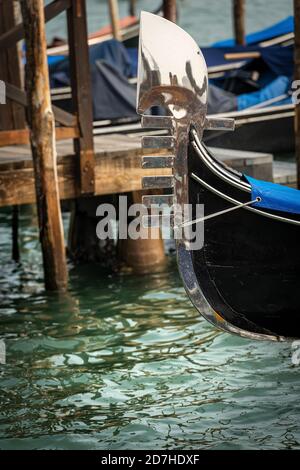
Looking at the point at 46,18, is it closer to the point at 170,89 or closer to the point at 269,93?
the point at 170,89

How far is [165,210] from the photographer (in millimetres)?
9883

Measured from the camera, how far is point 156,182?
16.2 ft

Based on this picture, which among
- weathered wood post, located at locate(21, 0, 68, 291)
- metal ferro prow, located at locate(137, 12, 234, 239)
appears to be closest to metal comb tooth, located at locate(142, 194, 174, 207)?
metal ferro prow, located at locate(137, 12, 234, 239)

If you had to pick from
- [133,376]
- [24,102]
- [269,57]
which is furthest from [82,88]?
[269,57]

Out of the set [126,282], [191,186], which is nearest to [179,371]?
[191,186]

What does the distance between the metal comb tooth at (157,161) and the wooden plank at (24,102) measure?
7.11 ft

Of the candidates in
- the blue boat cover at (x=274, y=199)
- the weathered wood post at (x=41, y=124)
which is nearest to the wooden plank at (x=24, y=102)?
the weathered wood post at (x=41, y=124)

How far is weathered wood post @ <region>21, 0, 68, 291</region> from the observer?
6.65 m

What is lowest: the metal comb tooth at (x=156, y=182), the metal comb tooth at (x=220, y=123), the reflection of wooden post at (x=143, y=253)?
the reflection of wooden post at (x=143, y=253)

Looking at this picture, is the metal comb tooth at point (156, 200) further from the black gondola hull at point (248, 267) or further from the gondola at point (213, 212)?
the black gondola hull at point (248, 267)

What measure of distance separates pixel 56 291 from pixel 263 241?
7.46ft

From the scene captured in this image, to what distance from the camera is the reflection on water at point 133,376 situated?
193 inches

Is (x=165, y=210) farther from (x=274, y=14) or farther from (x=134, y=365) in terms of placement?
(x=274, y=14)
